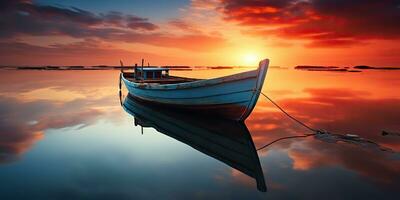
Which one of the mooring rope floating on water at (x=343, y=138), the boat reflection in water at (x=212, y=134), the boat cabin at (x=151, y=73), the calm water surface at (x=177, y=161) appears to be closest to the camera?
the calm water surface at (x=177, y=161)

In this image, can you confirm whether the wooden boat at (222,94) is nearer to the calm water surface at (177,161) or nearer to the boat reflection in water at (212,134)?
the boat reflection in water at (212,134)

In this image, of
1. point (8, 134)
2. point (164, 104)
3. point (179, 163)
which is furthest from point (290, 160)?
point (8, 134)

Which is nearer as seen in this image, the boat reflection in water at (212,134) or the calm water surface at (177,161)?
the calm water surface at (177,161)

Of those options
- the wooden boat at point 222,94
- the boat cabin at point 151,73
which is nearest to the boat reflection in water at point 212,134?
the wooden boat at point 222,94

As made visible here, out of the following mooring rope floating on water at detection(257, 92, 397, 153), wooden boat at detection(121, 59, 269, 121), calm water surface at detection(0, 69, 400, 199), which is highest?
wooden boat at detection(121, 59, 269, 121)

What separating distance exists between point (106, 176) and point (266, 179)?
162 inches

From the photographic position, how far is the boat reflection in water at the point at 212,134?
26.9 ft

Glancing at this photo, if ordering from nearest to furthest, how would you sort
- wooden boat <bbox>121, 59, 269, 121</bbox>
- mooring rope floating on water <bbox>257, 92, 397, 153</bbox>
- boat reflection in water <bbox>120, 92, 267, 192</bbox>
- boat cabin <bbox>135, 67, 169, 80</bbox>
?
1. boat reflection in water <bbox>120, 92, 267, 192</bbox>
2. mooring rope floating on water <bbox>257, 92, 397, 153</bbox>
3. wooden boat <bbox>121, 59, 269, 121</bbox>
4. boat cabin <bbox>135, 67, 169, 80</bbox>

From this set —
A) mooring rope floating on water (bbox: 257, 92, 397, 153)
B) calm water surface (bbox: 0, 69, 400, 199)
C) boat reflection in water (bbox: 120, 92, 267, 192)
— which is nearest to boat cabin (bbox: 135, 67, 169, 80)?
boat reflection in water (bbox: 120, 92, 267, 192)

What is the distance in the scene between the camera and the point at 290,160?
8344 millimetres

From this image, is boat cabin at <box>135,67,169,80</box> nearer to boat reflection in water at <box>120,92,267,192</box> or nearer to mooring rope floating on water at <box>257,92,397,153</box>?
boat reflection in water at <box>120,92,267,192</box>

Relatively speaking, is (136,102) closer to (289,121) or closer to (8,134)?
(8,134)

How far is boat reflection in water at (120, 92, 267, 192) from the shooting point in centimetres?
820

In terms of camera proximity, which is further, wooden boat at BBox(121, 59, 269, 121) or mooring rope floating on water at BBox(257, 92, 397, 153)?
wooden boat at BBox(121, 59, 269, 121)
